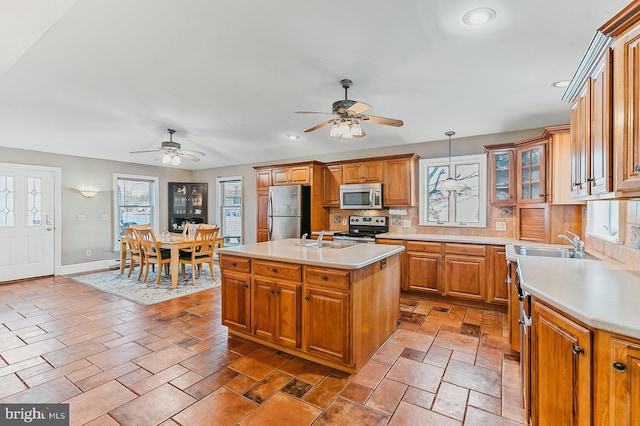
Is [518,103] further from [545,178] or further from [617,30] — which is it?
[617,30]

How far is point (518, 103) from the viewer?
3469mm

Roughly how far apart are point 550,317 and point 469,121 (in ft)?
10.8

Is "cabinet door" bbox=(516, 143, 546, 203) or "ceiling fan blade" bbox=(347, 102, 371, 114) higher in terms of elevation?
"ceiling fan blade" bbox=(347, 102, 371, 114)

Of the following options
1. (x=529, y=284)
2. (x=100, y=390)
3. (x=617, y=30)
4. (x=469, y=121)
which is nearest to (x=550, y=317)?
(x=529, y=284)

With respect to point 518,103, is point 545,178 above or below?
below

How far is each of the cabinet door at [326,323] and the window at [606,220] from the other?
214 cm

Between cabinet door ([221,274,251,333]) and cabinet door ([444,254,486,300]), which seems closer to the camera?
cabinet door ([221,274,251,333])

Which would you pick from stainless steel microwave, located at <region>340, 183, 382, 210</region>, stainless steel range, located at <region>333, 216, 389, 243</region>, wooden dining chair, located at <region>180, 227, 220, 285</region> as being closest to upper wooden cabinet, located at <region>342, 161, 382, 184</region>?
stainless steel microwave, located at <region>340, 183, 382, 210</region>

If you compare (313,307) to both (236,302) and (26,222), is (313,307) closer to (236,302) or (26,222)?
(236,302)

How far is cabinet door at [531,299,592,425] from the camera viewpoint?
1.15 metres

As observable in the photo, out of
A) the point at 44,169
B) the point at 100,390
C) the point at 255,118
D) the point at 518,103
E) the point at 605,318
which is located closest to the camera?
the point at 605,318

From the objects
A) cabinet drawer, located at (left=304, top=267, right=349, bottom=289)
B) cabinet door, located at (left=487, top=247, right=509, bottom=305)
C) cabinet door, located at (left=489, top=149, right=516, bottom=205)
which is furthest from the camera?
cabinet door, located at (left=489, top=149, right=516, bottom=205)

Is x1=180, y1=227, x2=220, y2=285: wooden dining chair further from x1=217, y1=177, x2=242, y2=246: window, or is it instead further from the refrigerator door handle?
x1=217, y1=177, x2=242, y2=246: window

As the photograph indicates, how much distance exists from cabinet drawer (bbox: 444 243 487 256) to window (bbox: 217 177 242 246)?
15.5 ft
